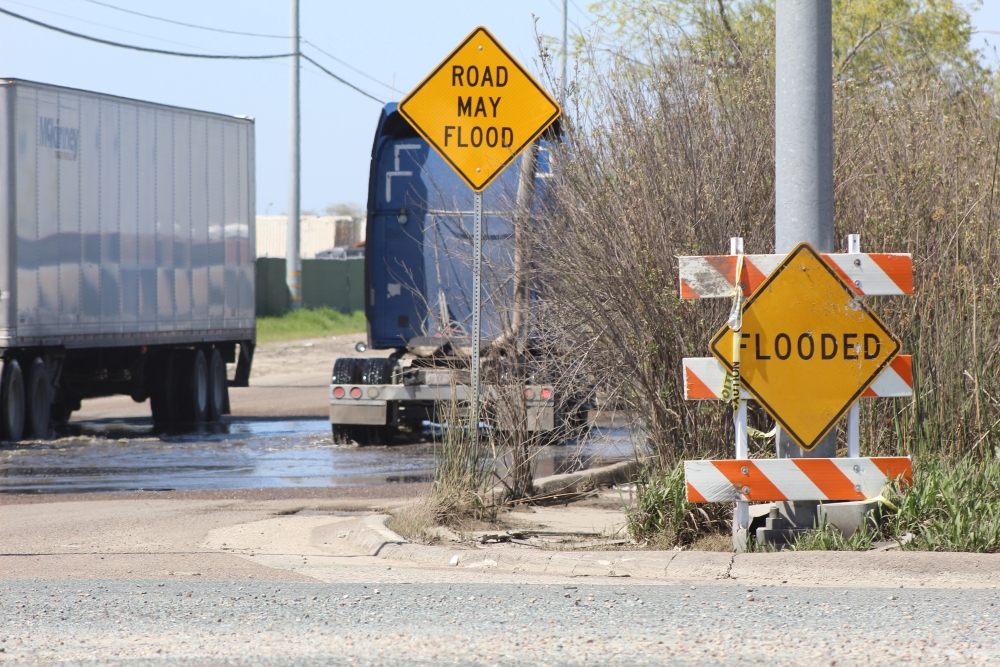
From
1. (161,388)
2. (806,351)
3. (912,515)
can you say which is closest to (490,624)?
(806,351)

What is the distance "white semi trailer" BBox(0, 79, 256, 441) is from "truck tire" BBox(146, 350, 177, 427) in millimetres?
14

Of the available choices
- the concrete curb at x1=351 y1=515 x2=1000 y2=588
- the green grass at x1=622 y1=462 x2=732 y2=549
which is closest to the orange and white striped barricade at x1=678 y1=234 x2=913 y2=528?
the concrete curb at x1=351 y1=515 x2=1000 y2=588

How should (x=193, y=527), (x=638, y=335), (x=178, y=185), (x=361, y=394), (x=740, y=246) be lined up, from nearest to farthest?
(x=740, y=246) → (x=638, y=335) → (x=193, y=527) → (x=361, y=394) → (x=178, y=185)

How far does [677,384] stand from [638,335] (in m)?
0.38

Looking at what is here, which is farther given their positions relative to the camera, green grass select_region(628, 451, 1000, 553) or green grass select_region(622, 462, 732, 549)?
green grass select_region(622, 462, 732, 549)

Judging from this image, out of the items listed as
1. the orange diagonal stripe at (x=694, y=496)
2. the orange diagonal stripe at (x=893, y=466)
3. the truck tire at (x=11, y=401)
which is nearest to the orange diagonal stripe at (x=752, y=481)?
the orange diagonal stripe at (x=694, y=496)

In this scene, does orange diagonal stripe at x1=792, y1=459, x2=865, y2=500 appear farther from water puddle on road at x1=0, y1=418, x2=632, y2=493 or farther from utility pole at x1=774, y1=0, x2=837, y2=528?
water puddle on road at x1=0, y1=418, x2=632, y2=493

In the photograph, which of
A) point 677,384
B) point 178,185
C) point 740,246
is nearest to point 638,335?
point 677,384

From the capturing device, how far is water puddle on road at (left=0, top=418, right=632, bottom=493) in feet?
37.8

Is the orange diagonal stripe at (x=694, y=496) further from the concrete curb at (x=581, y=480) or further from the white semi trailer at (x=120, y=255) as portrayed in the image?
the white semi trailer at (x=120, y=255)

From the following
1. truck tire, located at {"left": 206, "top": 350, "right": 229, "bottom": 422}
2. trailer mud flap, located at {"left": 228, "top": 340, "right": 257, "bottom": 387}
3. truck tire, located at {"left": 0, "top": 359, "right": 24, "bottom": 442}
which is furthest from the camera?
trailer mud flap, located at {"left": 228, "top": 340, "right": 257, "bottom": 387}

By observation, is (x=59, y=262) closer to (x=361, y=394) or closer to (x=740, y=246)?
(x=361, y=394)

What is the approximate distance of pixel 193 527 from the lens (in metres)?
8.59

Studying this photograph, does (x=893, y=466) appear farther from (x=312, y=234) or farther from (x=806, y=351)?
(x=312, y=234)
